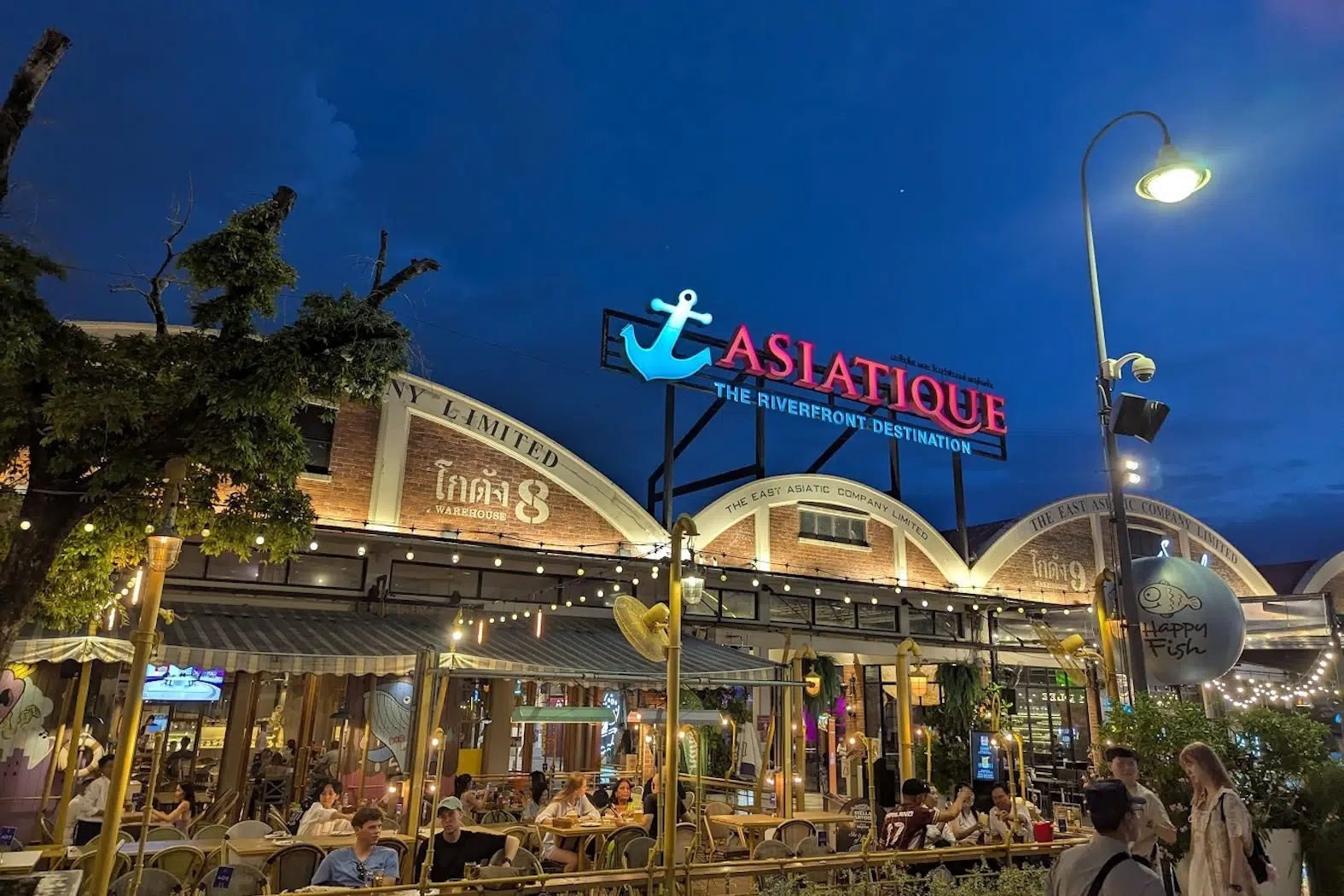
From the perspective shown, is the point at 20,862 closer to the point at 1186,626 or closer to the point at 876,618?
the point at 1186,626

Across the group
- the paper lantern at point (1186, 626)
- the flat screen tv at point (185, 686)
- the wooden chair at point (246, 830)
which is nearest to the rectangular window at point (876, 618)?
the paper lantern at point (1186, 626)

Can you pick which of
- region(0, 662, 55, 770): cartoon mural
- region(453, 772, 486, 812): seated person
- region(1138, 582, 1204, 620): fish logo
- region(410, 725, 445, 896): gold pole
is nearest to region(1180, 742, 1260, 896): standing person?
region(1138, 582, 1204, 620): fish logo

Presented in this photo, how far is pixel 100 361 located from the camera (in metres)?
6.73

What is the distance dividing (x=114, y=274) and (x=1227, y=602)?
10914mm

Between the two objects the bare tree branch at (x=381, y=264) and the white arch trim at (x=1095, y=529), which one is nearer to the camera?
the bare tree branch at (x=381, y=264)

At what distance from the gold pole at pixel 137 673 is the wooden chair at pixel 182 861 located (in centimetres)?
186

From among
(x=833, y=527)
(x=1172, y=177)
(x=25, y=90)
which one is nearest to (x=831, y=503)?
(x=833, y=527)

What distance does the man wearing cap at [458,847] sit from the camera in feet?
→ 25.6

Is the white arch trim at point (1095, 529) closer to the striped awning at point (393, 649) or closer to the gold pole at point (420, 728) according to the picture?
the striped awning at point (393, 649)

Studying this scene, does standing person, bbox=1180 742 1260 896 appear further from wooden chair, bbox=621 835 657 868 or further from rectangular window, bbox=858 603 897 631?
rectangular window, bbox=858 603 897 631

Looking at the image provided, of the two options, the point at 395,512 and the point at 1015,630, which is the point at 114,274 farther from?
the point at 1015,630

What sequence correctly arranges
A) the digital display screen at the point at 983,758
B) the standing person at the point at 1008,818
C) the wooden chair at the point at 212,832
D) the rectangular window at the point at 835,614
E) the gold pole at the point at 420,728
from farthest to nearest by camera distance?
the rectangular window at the point at 835,614 < the digital display screen at the point at 983,758 < the standing person at the point at 1008,818 < the wooden chair at the point at 212,832 < the gold pole at the point at 420,728

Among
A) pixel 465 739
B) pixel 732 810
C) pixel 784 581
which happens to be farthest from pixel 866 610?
pixel 465 739

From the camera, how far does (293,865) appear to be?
797cm
